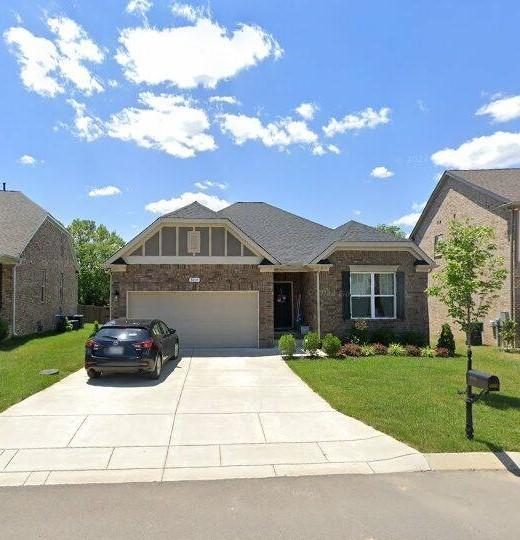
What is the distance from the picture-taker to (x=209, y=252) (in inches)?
663

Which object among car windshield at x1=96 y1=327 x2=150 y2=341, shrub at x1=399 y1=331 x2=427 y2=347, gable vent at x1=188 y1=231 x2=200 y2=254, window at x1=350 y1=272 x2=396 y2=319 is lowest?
shrub at x1=399 y1=331 x2=427 y2=347

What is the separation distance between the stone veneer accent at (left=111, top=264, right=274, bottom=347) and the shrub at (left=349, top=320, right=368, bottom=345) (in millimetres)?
3048

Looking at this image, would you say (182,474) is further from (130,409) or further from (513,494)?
(513,494)

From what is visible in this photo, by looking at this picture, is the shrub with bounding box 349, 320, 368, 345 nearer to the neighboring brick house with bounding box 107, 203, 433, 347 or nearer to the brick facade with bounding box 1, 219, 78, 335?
the neighboring brick house with bounding box 107, 203, 433, 347

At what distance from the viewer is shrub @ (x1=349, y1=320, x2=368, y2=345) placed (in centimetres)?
1638

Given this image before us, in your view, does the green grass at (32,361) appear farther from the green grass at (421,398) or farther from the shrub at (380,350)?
the shrub at (380,350)

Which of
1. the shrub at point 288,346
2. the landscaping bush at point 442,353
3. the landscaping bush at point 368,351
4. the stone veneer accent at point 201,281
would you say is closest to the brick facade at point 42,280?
the stone veneer accent at point 201,281

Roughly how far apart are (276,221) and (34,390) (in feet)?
47.6

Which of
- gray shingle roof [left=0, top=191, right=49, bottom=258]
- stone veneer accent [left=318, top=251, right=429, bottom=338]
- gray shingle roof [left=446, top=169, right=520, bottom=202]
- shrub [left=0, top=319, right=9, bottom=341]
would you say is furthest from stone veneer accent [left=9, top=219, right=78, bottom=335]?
gray shingle roof [left=446, top=169, right=520, bottom=202]

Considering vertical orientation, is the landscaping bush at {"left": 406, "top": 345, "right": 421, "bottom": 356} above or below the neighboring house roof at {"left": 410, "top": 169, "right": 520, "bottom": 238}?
below

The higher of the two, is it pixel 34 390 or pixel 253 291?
pixel 253 291

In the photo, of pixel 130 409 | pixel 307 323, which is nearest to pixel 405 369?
pixel 307 323

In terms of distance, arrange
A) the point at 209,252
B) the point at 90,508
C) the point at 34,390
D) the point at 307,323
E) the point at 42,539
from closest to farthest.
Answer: the point at 42,539 → the point at 90,508 → the point at 34,390 → the point at 209,252 → the point at 307,323

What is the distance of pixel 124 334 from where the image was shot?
36.8 ft
